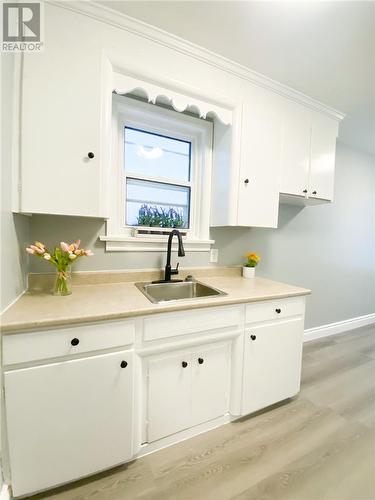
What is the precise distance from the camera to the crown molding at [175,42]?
A: 45.1 inches

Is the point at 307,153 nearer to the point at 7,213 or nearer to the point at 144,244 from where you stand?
the point at 144,244

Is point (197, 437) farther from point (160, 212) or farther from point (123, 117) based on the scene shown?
point (123, 117)

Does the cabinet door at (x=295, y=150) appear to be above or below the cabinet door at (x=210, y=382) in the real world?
above

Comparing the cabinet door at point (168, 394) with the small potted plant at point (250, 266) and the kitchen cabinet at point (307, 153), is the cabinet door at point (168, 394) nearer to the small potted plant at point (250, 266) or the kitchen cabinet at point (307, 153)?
the small potted plant at point (250, 266)

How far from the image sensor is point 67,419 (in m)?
0.99

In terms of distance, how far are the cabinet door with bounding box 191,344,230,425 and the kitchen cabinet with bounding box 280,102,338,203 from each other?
4.60 ft

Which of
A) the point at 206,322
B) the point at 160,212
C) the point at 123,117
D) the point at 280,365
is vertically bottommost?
the point at 280,365

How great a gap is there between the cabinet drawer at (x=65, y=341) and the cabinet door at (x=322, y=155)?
196 centimetres

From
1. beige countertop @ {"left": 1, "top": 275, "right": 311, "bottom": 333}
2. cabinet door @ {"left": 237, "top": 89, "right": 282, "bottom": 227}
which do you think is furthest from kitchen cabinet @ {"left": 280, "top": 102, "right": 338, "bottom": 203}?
beige countertop @ {"left": 1, "top": 275, "right": 311, "bottom": 333}

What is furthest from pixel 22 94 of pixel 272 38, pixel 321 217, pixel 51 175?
pixel 321 217

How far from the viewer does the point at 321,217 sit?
2697mm

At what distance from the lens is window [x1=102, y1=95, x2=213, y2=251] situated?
1646 mm

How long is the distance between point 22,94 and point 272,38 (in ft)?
4.79

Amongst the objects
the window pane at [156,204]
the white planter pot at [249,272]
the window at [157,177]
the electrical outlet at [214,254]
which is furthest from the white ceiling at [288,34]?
the white planter pot at [249,272]
